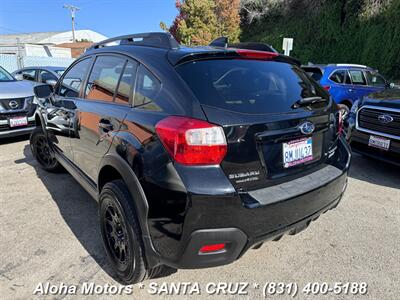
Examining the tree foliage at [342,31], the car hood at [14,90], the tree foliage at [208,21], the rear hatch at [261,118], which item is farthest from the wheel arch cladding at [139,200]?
the tree foliage at [208,21]

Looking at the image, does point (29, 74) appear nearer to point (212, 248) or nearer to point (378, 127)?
point (378, 127)

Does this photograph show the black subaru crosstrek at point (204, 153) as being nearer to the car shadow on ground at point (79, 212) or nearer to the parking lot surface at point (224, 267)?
the car shadow on ground at point (79, 212)

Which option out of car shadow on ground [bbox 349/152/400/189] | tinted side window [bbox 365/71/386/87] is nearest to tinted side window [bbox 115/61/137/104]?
car shadow on ground [bbox 349/152/400/189]

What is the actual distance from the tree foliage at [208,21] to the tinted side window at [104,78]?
26.6m

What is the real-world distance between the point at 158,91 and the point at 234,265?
4.92 ft

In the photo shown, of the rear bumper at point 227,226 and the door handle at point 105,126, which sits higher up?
the door handle at point 105,126

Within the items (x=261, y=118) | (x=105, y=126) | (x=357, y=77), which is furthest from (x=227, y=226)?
(x=357, y=77)

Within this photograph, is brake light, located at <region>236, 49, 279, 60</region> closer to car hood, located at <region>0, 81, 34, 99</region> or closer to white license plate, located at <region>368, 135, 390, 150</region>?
white license plate, located at <region>368, 135, 390, 150</region>

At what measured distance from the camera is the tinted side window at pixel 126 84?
232 cm

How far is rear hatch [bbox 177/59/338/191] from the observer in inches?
73.9

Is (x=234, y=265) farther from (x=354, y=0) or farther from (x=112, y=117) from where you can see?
(x=354, y=0)

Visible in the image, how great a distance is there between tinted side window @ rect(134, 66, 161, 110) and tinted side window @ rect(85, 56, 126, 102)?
343 mm

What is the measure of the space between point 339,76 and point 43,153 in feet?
22.9

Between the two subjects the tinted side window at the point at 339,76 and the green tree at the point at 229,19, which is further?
the green tree at the point at 229,19
